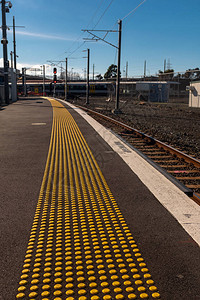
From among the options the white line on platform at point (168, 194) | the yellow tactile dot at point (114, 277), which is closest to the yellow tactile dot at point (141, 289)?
the yellow tactile dot at point (114, 277)

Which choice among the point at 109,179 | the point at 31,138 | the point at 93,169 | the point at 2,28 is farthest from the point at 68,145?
the point at 2,28

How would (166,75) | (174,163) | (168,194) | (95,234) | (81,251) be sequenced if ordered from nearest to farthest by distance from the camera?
(81,251), (95,234), (168,194), (174,163), (166,75)

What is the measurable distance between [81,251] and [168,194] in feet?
7.89

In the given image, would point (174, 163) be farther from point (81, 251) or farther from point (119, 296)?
point (119, 296)

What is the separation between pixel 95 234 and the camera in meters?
3.94

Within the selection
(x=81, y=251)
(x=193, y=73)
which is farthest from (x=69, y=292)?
(x=193, y=73)

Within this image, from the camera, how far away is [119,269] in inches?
126

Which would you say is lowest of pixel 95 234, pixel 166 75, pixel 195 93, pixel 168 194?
pixel 95 234

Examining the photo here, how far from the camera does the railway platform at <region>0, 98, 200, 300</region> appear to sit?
2920mm

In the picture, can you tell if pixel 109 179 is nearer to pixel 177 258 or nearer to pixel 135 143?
pixel 177 258

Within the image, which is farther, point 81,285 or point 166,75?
point 166,75

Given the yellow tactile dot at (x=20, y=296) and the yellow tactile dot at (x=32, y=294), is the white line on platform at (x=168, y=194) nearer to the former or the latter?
the yellow tactile dot at (x=32, y=294)

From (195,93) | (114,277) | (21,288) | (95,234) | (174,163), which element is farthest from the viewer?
(195,93)

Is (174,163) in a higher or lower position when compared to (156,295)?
higher
